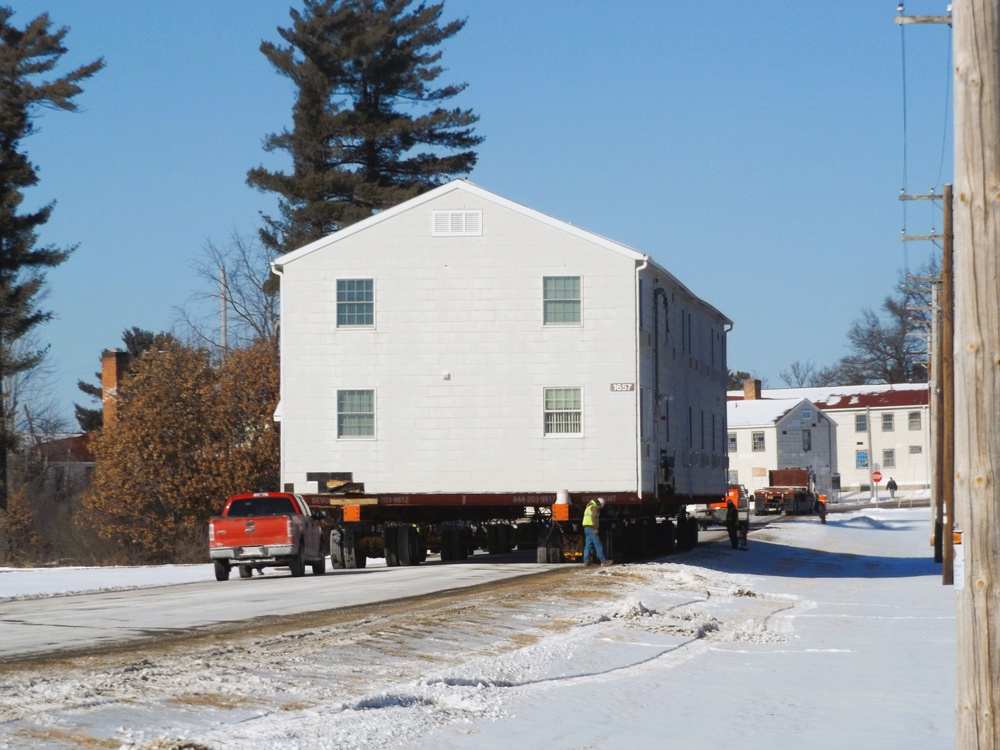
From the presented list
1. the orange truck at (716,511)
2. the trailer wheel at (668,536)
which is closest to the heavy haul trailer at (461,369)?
the trailer wheel at (668,536)

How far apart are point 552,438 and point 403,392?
3678 millimetres

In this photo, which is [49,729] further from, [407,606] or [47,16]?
[47,16]

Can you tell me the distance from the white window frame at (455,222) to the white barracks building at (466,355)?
0.05 m

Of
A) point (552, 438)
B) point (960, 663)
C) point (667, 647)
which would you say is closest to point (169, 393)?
point (552, 438)

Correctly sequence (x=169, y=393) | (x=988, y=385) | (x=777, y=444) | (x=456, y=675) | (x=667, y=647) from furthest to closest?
1. (x=777, y=444)
2. (x=169, y=393)
3. (x=667, y=647)
4. (x=456, y=675)
5. (x=988, y=385)

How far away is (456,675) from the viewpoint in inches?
→ 508

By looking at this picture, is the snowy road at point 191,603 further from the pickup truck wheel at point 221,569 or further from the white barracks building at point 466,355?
the white barracks building at point 466,355

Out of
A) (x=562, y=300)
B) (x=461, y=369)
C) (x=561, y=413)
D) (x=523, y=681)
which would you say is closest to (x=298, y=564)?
(x=461, y=369)

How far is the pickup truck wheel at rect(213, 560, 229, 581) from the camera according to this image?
1143 inches

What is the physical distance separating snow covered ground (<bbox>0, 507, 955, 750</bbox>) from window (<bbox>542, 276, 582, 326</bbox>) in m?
9.96

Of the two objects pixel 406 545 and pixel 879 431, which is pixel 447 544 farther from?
pixel 879 431

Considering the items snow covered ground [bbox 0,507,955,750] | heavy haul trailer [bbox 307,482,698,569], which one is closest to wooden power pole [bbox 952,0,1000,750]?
snow covered ground [bbox 0,507,955,750]

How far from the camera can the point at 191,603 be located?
22.0 m

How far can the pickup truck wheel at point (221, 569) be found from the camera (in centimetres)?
2903
